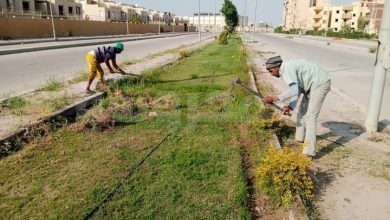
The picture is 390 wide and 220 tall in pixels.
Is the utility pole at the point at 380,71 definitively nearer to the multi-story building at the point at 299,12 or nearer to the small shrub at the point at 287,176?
the small shrub at the point at 287,176

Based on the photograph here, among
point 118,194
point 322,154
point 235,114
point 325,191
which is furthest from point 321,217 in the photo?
point 235,114

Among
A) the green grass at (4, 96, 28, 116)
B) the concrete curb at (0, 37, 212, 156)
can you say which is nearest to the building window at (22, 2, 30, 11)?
the concrete curb at (0, 37, 212, 156)

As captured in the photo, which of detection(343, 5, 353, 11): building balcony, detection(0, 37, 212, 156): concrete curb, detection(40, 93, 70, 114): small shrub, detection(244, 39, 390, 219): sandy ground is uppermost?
detection(343, 5, 353, 11): building balcony

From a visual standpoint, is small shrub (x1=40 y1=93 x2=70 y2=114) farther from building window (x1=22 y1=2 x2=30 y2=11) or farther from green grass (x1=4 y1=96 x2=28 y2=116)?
building window (x1=22 y1=2 x2=30 y2=11)

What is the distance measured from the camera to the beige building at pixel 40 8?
44.9 m

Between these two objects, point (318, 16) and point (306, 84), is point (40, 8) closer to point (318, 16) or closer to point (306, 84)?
point (306, 84)

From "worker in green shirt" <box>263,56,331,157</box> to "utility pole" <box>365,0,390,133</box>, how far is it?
170 centimetres

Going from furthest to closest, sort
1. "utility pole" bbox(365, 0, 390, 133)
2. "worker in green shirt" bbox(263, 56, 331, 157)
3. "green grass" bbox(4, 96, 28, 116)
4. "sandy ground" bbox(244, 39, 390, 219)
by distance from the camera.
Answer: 1. "green grass" bbox(4, 96, 28, 116)
2. "utility pole" bbox(365, 0, 390, 133)
3. "worker in green shirt" bbox(263, 56, 331, 157)
4. "sandy ground" bbox(244, 39, 390, 219)

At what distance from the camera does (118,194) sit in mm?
3508

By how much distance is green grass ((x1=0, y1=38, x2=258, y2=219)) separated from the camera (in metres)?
3.29

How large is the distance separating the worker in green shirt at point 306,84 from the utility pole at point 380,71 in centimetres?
170

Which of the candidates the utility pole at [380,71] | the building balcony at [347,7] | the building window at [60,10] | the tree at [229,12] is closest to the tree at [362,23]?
the building balcony at [347,7]

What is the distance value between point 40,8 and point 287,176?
59.4m

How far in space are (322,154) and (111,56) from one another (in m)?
5.29
